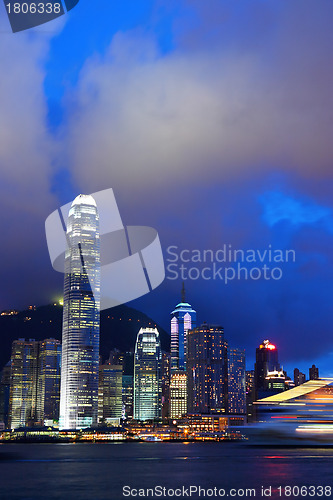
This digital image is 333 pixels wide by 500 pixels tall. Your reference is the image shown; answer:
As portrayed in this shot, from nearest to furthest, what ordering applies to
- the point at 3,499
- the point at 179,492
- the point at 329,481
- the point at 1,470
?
the point at 3,499
the point at 179,492
the point at 329,481
the point at 1,470

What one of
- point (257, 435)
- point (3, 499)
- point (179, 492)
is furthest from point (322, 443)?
point (3, 499)

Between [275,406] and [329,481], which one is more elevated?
[275,406]

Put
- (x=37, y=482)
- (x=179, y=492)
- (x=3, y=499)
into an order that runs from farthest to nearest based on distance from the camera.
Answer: (x=37, y=482), (x=179, y=492), (x=3, y=499)

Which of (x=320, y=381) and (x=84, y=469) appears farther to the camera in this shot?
(x=320, y=381)

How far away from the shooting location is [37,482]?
79188mm

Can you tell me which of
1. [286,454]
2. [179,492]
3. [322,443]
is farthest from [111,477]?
[286,454]

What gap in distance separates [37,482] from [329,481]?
33979 mm

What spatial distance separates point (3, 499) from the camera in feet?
201

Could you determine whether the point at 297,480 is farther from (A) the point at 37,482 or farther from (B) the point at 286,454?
(B) the point at 286,454

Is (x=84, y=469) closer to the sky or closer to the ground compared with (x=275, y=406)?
closer to the ground

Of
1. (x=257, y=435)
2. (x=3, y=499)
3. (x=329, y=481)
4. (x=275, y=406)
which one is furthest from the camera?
(x=257, y=435)

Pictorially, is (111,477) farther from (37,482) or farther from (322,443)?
(322,443)

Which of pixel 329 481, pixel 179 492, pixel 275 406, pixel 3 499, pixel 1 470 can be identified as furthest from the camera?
pixel 275 406

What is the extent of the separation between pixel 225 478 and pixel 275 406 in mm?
29722
